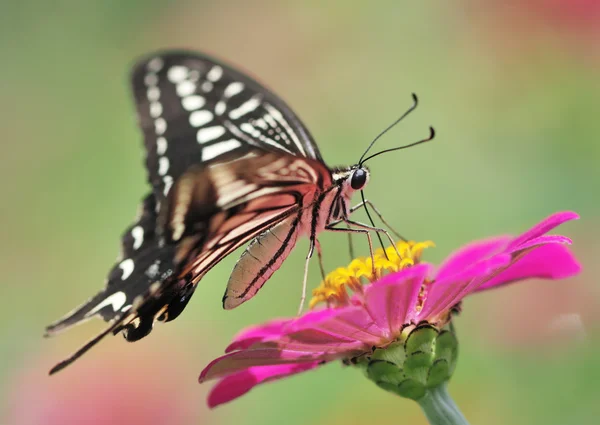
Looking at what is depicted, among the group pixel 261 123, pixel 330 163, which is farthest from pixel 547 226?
pixel 330 163

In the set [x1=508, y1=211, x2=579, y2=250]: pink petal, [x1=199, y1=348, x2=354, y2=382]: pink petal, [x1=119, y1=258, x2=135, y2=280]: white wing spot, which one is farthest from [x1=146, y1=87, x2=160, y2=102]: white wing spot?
[x1=508, y1=211, x2=579, y2=250]: pink petal

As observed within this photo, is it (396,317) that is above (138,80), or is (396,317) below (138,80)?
below

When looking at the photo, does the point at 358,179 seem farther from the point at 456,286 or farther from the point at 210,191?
the point at 456,286

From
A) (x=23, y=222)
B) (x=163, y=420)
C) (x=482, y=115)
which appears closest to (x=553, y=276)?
(x=163, y=420)

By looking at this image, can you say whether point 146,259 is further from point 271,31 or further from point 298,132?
point 271,31

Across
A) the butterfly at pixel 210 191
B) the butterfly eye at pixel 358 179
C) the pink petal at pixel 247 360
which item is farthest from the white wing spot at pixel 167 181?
the pink petal at pixel 247 360

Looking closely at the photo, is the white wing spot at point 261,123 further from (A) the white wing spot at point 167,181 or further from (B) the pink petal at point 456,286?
(B) the pink petal at point 456,286
